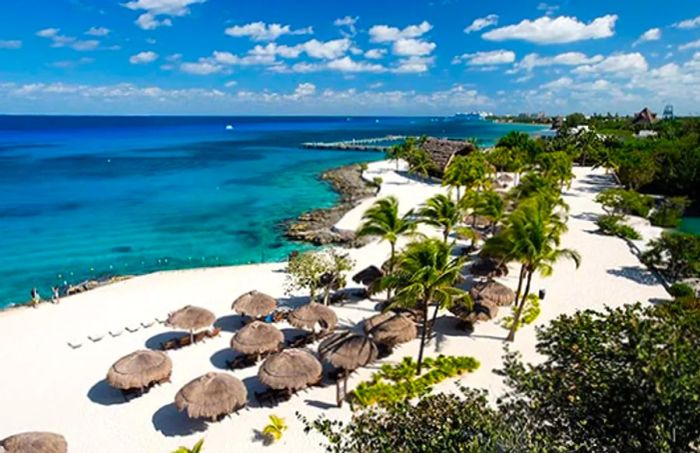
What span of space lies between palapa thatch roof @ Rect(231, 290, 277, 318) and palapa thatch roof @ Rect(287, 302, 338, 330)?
173 cm

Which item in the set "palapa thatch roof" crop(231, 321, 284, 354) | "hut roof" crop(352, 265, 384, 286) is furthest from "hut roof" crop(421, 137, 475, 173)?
"palapa thatch roof" crop(231, 321, 284, 354)

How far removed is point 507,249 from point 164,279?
1884 centimetres

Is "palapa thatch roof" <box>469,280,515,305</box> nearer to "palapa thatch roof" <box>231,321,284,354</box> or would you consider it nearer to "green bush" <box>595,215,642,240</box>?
"palapa thatch roof" <box>231,321,284,354</box>

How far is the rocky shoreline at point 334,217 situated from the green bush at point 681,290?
16536 millimetres

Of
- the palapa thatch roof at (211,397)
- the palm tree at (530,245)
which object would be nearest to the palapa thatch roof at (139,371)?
the palapa thatch roof at (211,397)

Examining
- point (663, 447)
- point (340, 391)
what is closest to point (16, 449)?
point (340, 391)

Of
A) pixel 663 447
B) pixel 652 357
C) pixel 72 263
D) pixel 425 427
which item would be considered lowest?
pixel 72 263

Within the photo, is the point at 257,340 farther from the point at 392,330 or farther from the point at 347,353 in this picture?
the point at 392,330

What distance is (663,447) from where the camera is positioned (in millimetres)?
6441

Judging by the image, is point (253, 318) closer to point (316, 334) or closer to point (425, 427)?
point (316, 334)

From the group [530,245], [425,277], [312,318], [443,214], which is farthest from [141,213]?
[530,245]

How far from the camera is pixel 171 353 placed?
58.5 feet

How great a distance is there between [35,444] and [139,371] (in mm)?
3465

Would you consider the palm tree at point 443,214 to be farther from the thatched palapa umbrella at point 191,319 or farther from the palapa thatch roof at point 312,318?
the thatched palapa umbrella at point 191,319
